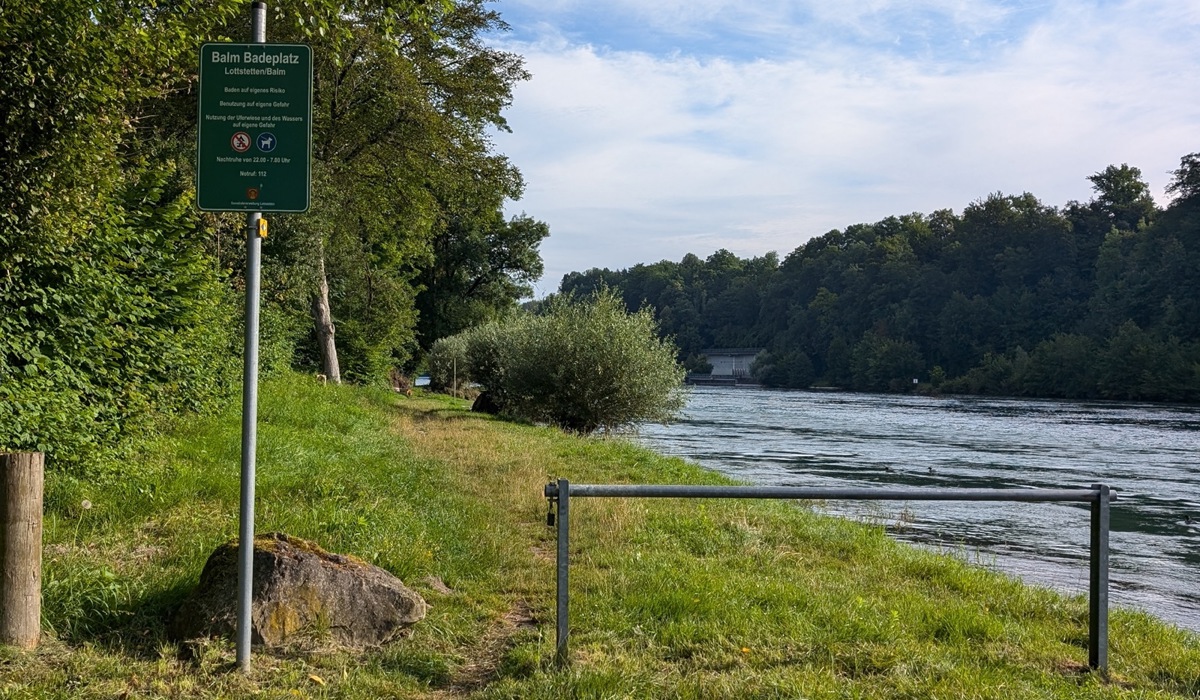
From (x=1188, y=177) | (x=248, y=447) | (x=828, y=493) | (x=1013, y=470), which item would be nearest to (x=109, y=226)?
(x=248, y=447)

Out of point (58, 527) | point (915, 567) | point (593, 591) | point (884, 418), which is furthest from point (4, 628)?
point (884, 418)

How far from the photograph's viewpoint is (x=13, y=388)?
7082 millimetres

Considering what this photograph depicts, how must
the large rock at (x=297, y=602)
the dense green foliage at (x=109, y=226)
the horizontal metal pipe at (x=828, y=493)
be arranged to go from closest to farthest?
the horizontal metal pipe at (x=828, y=493) → the large rock at (x=297, y=602) → the dense green foliage at (x=109, y=226)

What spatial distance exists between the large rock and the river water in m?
7.80

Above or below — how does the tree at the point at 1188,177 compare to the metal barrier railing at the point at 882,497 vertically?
above

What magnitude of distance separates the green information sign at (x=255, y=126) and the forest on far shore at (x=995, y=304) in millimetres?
25129

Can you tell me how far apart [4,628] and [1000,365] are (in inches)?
3405

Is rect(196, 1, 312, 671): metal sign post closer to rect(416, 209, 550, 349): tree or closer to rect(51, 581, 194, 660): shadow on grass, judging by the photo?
→ rect(51, 581, 194, 660): shadow on grass

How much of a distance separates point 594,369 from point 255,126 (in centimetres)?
2206

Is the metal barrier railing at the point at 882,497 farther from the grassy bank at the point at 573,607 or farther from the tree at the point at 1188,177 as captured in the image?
the tree at the point at 1188,177

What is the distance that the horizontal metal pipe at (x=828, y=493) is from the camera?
5180 millimetres

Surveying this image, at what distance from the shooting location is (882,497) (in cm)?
550

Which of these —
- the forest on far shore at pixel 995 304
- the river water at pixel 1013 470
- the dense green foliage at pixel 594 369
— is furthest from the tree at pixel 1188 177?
the dense green foliage at pixel 594 369

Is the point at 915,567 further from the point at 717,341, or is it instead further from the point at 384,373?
the point at 717,341
